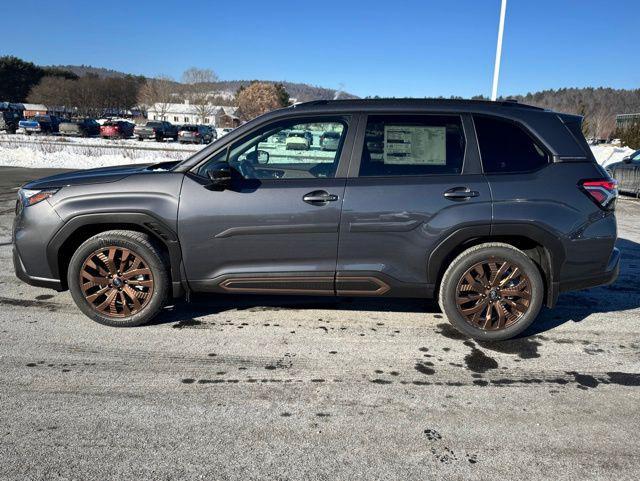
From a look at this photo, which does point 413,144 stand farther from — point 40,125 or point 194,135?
point 40,125

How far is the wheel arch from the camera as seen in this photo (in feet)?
12.0

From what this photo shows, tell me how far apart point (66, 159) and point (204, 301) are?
19583 mm

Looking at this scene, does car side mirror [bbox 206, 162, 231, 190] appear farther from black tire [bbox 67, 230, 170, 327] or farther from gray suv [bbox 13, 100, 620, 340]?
black tire [bbox 67, 230, 170, 327]

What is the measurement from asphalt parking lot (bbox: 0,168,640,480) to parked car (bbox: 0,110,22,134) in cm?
4574

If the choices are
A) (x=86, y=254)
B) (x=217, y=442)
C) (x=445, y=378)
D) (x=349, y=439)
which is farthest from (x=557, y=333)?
(x=86, y=254)

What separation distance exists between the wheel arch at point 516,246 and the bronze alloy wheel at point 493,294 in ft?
0.57

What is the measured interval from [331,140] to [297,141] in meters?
0.32

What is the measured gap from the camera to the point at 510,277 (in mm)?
3771

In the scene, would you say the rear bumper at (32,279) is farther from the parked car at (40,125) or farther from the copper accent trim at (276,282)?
the parked car at (40,125)

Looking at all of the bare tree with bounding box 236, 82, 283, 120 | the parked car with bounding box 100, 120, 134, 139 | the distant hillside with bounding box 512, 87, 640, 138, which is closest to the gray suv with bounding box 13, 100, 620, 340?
the parked car with bounding box 100, 120, 134, 139

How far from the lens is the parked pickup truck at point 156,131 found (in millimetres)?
39938

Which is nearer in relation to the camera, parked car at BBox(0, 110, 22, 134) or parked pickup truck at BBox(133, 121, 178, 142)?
parked pickup truck at BBox(133, 121, 178, 142)

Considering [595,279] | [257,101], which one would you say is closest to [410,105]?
[595,279]

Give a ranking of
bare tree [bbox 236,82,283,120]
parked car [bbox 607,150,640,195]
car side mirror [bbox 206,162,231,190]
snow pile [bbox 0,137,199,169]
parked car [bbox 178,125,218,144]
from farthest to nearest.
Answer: bare tree [bbox 236,82,283,120], parked car [bbox 178,125,218,144], snow pile [bbox 0,137,199,169], parked car [bbox 607,150,640,195], car side mirror [bbox 206,162,231,190]
